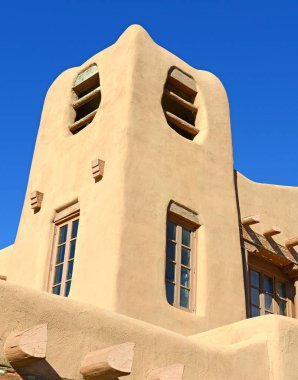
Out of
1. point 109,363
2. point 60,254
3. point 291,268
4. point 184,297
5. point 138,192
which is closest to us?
point 109,363

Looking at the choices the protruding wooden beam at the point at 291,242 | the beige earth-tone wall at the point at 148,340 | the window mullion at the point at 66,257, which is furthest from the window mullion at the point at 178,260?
the protruding wooden beam at the point at 291,242

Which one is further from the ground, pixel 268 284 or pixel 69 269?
pixel 268 284

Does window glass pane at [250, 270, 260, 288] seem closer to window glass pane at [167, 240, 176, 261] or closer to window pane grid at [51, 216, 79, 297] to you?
window glass pane at [167, 240, 176, 261]

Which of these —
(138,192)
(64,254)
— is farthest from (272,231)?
(64,254)

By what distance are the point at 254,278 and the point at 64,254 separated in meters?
3.76

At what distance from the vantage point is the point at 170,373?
6.95 meters

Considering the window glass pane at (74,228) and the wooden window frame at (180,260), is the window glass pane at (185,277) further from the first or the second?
the window glass pane at (74,228)

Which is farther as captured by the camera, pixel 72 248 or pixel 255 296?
pixel 255 296

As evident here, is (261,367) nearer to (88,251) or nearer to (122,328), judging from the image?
(122,328)

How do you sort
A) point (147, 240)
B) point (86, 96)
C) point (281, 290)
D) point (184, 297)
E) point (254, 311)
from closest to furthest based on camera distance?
1. point (147, 240)
2. point (184, 297)
3. point (254, 311)
4. point (86, 96)
5. point (281, 290)

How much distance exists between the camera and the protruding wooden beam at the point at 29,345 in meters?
5.93

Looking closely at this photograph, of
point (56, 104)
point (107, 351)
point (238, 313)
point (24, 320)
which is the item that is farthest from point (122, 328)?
point (56, 104)

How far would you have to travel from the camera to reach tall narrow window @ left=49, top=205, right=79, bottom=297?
10.2 meters

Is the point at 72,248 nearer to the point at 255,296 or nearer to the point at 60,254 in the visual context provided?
the point at 60,254
